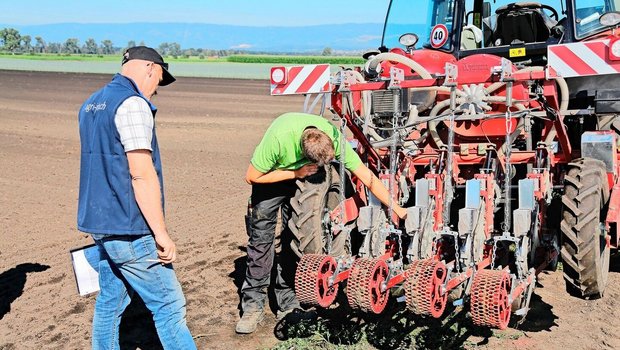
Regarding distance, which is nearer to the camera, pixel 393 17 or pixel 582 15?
pixel 582 15

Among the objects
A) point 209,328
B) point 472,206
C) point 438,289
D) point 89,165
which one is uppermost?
point 89,165

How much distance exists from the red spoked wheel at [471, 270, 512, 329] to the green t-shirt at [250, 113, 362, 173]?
4.22 feet

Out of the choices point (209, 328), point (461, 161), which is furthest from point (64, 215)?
point (461, 161)

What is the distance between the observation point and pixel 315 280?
4129 mm

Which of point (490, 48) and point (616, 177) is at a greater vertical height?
point (490, 48)

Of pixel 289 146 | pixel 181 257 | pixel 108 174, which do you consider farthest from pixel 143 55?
pixel 181 257

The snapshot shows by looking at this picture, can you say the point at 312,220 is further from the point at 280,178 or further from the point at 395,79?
the point at 395,79

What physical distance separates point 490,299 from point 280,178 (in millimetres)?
1756

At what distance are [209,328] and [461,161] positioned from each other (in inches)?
92.6

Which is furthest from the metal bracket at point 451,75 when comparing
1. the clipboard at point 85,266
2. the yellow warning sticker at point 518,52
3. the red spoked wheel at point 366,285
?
the yellow warning sticker at point 518,52

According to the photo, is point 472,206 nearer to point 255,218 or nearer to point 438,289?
point 438,289

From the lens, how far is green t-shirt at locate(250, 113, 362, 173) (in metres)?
4.90

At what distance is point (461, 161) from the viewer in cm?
569

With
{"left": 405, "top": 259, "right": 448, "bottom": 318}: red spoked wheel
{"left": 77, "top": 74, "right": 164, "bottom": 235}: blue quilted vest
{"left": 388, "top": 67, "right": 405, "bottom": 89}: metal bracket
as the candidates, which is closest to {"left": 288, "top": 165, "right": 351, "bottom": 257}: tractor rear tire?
{"left": 388, "top": 67, "right": 405, "bottom": 89}: metal bracket
